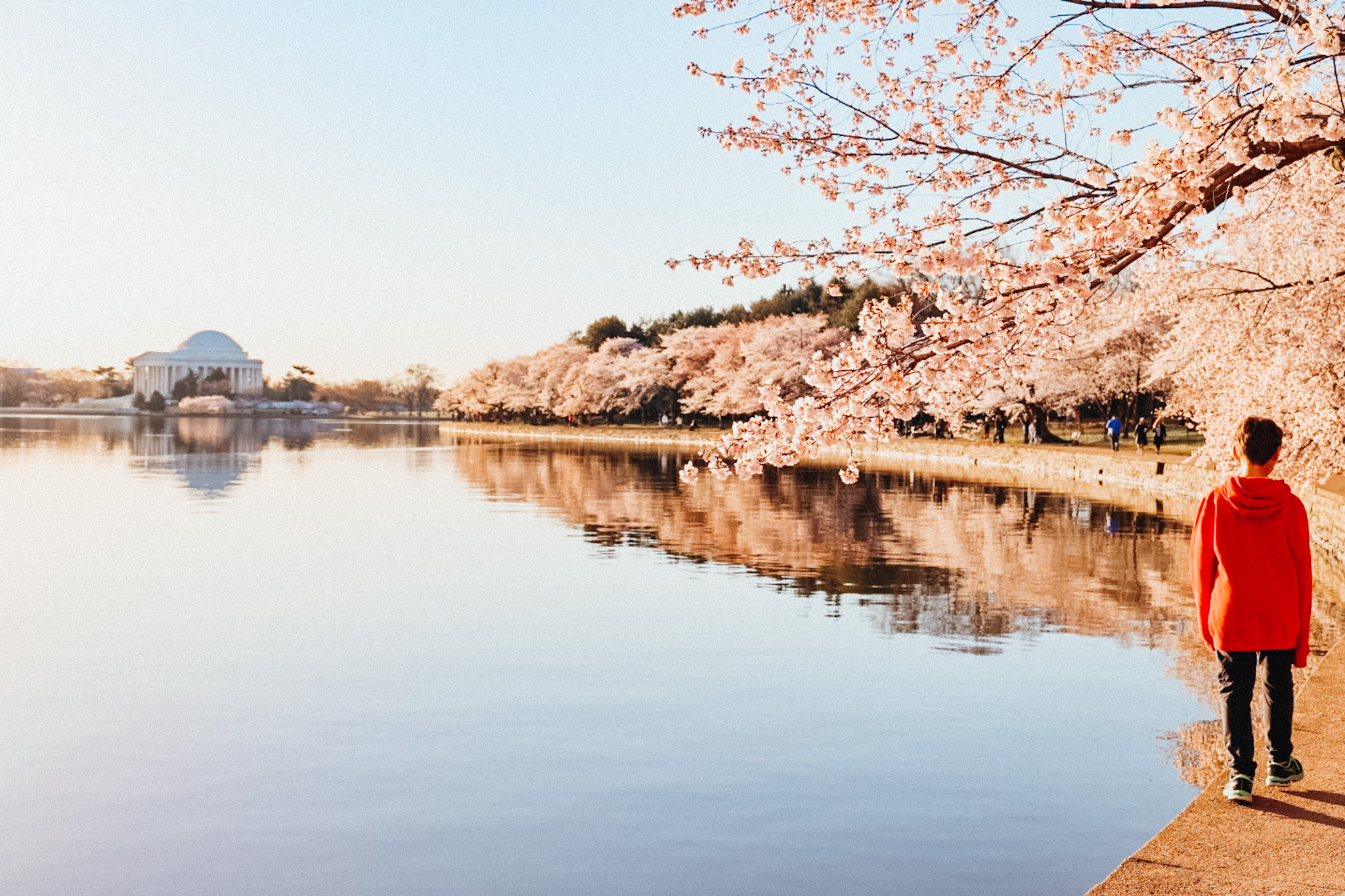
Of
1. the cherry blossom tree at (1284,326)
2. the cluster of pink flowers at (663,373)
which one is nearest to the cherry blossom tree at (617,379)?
the cluster of pink flowers at (663,373)

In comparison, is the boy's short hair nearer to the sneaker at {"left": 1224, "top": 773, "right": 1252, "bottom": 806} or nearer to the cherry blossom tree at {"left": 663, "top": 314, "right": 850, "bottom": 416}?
the sneaker at {"left": 1224, "top": 773, "right": 1252, "bottom": 806}

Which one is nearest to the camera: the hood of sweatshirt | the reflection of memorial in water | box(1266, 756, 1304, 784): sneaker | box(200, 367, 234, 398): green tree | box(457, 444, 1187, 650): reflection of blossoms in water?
the hood of sweatshirt

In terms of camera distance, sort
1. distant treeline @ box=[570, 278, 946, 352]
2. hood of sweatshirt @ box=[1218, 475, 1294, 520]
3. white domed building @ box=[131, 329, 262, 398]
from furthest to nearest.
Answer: white domed building @ box=[131, 329, 262, 398]
distant treeline @ box=[570, 278, 946, 352]
hood of sweatshirt @ box=[1218, 475, 1294, 520]

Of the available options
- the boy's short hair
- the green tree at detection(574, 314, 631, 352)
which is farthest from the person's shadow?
the green tree at detection(574, 314, 631, 352)

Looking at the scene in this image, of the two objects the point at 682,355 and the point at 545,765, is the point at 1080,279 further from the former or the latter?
the point at 682,355

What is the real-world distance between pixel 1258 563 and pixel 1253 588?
10 cm

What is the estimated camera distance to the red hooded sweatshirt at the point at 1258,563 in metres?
4.79

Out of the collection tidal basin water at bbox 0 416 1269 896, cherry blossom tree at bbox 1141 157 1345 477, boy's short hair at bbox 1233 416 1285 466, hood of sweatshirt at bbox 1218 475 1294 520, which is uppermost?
cherry blossom tree at bbox 1141 157 1345 477

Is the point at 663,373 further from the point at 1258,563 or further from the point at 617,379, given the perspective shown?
the point at 1258,563

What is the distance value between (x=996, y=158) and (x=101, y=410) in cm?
14631

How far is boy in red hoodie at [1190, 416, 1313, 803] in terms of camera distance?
4797 mm

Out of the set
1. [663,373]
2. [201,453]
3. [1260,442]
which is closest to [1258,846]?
[1260,442]

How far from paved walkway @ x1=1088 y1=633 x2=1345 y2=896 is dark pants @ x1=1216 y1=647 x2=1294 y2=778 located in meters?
0.17

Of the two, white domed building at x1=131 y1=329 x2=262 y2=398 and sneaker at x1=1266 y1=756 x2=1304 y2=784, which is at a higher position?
white domed building at x1=131 y1=329 x2=262 y2=398
